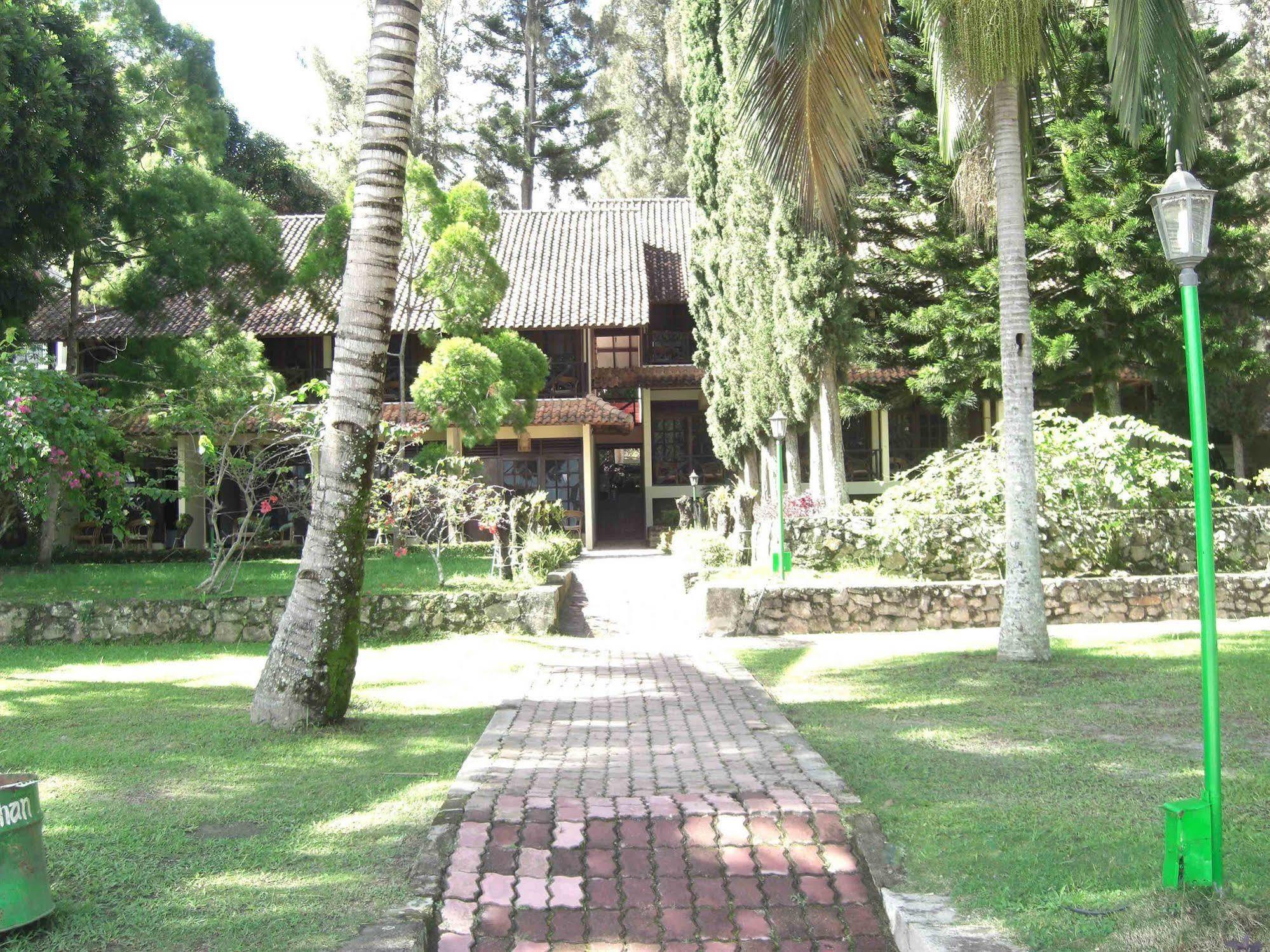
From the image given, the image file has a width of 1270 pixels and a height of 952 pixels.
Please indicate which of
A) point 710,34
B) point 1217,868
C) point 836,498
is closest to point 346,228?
point 710,34

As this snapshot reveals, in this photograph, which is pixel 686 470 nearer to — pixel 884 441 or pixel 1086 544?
pixel 884 441

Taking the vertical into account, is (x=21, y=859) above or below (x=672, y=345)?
below

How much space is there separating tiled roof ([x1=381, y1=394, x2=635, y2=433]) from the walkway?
15.5 meters

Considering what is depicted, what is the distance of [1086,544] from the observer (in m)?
12.1

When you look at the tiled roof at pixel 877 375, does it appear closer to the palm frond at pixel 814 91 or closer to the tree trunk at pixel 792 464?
the tree trunk at pixel 792 464

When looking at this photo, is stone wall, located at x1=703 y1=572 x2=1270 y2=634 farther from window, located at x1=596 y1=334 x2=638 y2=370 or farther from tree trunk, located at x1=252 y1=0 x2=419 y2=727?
window, located at x1=596 y1=334 x2=638 y2=370

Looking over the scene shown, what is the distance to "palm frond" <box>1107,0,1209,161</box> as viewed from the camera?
23.9 feet

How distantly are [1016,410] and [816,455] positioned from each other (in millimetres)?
7193

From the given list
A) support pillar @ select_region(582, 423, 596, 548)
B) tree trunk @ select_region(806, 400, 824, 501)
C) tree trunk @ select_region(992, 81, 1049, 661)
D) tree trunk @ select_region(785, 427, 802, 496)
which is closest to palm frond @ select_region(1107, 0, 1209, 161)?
tree trunk @ select_region(992, 81, 1049, 661)

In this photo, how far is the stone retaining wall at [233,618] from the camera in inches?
438

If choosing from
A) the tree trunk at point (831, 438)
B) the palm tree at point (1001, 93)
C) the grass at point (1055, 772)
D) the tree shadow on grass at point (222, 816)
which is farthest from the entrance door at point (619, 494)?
the tree shadow on grass at point (222, 816)

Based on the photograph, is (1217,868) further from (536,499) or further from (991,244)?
(991,244)

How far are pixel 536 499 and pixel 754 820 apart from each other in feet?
38.1

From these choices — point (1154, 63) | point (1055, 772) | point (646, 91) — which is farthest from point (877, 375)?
point (646, 91)
